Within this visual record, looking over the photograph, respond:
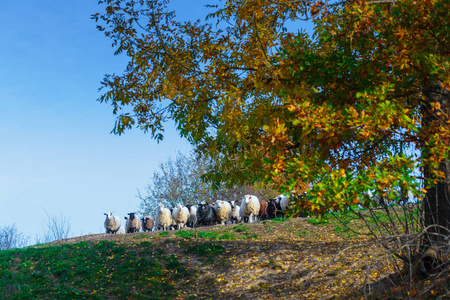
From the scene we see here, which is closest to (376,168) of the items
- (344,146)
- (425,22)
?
(344,146)

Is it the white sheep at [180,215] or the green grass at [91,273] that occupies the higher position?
the white sheep at [180,215]

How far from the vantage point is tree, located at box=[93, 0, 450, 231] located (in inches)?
298

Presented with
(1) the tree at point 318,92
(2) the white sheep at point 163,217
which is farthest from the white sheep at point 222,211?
(1) the tree at point 318,92

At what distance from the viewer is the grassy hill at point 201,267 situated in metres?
12.2

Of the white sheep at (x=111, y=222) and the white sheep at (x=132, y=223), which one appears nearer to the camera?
the white sheep at (x=132, y=223)

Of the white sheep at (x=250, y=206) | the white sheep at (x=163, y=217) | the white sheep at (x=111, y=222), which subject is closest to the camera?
the white sheep at (x=250, y=206)

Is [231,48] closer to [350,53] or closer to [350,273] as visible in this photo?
[350,53]

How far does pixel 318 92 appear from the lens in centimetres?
912

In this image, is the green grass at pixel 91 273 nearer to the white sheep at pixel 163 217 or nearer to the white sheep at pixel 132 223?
the white sheep at pixel 163 217

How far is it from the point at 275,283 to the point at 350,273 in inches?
84.9

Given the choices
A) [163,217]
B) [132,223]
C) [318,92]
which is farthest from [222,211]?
[318,92]

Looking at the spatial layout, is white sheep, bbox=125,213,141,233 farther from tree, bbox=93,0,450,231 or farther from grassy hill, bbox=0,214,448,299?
tree, bbox=93,0,450,231

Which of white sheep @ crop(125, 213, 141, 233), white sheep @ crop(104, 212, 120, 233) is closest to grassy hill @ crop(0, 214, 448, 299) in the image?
white sheep @ crop(125, 213, 141, 233)

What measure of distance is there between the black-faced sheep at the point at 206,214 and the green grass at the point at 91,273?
39.9 feet
